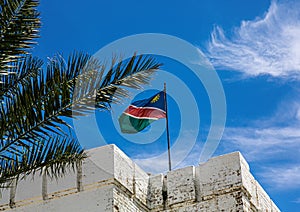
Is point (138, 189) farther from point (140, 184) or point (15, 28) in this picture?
point (15, 28)

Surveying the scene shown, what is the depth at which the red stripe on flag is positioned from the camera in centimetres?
1105

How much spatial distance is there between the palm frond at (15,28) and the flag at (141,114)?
420 centimetres

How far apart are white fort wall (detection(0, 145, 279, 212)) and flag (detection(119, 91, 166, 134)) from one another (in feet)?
3.91

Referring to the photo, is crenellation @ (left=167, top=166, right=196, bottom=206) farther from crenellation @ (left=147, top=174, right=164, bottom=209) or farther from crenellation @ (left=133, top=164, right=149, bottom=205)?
crenellation @ (left=133, top=164, right=149, bottom=205)

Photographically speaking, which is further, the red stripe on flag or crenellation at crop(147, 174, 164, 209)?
the red stripe on flag

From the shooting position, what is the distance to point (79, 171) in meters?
9.41

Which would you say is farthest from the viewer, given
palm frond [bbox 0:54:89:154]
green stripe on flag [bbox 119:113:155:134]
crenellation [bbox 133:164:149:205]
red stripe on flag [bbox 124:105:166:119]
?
red stripe on flag [bbox 124:105:166:119]

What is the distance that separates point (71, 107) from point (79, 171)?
A: 2884mm

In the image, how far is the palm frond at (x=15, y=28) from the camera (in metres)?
6.83

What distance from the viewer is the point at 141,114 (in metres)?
11.1

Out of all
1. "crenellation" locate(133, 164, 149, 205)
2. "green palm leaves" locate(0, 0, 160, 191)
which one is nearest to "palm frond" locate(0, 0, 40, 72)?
"green palm leaves" locate(0, 0, 160, 191)

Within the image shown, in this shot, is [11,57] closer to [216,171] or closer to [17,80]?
[17,80]

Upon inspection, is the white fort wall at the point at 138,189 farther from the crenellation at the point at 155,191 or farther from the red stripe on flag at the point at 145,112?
the red stripe on flag at the point at 145,112

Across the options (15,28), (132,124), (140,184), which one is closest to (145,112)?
(132,124)
